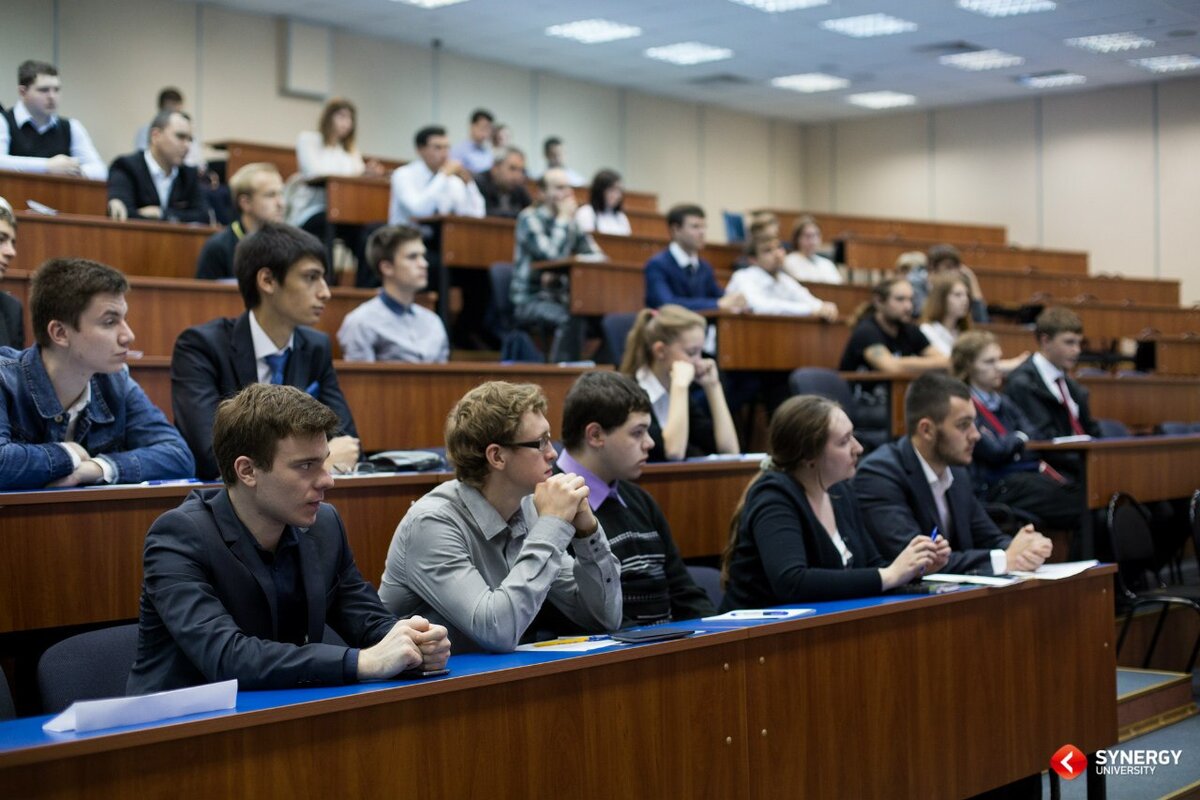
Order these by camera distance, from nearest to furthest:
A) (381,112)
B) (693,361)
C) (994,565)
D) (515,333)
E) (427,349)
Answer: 1. (994,565)
2. (693,361)
3. (427,349)
4. (515,333)
5. (381,112)

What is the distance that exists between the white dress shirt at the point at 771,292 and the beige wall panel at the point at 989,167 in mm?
7954

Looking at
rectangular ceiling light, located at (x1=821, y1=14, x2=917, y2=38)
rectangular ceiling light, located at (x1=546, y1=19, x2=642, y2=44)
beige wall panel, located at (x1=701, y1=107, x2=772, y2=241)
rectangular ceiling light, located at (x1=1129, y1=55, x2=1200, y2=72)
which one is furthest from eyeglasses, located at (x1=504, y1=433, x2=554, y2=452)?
beige wall panel, located at (x1=701, y1=107, x2=772, y2=241)

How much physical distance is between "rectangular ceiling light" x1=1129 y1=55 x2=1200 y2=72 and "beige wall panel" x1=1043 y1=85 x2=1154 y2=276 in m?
0.79

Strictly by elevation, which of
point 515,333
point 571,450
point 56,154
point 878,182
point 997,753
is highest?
point 878,182

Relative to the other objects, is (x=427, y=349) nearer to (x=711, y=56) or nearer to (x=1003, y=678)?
(x=1003, y=678)

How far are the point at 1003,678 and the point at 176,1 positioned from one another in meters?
9.66

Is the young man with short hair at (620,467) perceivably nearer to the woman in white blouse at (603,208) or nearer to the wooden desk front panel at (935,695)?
the wooden desk front panel at (935,695)

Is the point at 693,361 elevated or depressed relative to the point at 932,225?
depressed

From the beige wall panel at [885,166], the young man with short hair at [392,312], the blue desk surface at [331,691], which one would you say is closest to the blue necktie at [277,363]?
the young man with short hair at [392,312]

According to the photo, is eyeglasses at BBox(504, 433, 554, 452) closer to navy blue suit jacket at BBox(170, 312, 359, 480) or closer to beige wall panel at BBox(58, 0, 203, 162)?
navy blue suit jacket at BBox(170, 312, 359, 480)

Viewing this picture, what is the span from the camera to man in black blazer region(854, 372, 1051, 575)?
362 cm

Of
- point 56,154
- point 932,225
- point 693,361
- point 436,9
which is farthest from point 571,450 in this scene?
point 932,225

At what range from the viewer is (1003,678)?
294cm

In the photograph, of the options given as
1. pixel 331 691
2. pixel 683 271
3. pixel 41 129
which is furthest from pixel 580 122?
pixel 331 691
